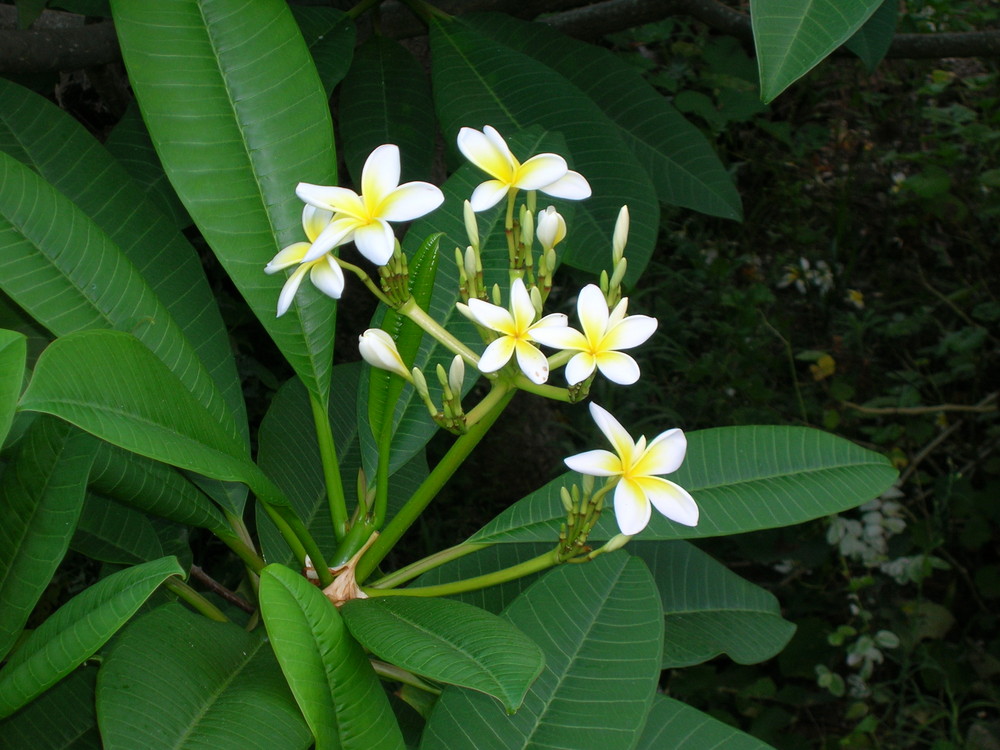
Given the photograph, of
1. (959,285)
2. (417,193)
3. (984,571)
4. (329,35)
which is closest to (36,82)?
(329,35)

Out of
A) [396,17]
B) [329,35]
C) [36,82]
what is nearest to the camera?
[329,35]

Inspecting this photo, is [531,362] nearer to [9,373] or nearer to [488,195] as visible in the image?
[488,195]

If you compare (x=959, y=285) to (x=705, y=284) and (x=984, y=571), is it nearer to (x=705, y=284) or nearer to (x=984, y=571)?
(x=705, y=284)

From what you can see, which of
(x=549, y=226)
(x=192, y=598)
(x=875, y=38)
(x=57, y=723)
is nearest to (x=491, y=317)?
(x=549, y=226)

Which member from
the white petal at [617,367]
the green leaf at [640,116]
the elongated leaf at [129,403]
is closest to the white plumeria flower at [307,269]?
the elongated leaf at [129,403]

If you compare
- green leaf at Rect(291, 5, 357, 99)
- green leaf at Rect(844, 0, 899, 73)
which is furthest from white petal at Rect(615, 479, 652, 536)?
green leaf at Rect(844, 0, 899, 73)

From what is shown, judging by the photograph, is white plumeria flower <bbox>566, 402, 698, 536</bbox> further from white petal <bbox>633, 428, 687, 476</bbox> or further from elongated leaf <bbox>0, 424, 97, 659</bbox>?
elongated leaf <bbox>0, 424, 97, 659</bbox>

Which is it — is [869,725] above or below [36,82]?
→ below
